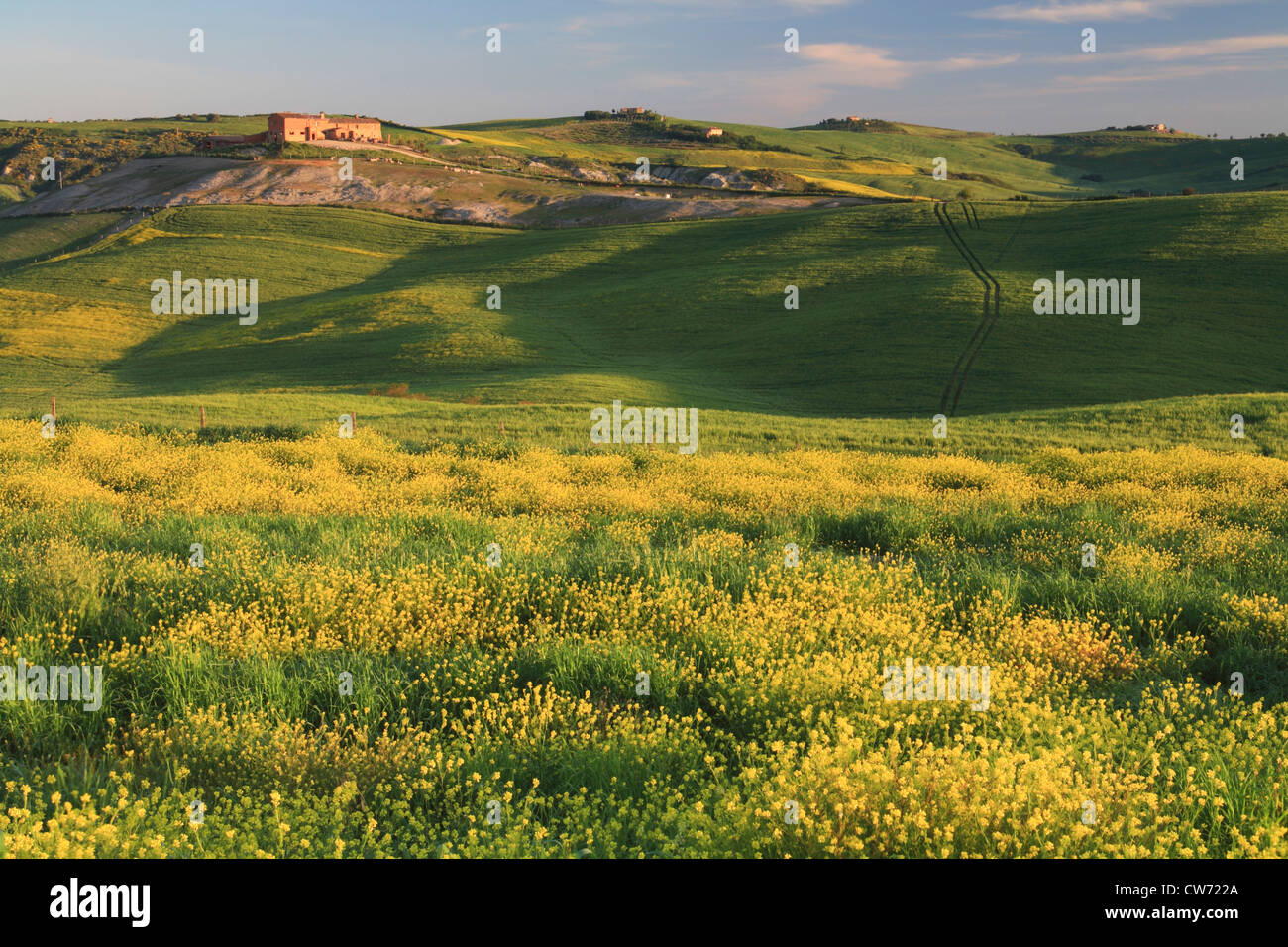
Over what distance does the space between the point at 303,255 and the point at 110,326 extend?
2454 cm

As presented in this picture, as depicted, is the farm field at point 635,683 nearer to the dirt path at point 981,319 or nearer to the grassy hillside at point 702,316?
the grassy hillside at point 702,316

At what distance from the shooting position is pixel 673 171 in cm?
13950

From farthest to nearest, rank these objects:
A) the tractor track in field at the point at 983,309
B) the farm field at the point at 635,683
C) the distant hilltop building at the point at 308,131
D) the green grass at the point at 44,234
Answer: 1. the distant hilltop building at the point at 308,131
2. the green grass at the point at 44,234
3. the tractor track in field at the point at 983,309
4. the farm field at the point at 635,683

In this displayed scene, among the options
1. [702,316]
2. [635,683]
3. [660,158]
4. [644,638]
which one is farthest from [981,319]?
[660,158]

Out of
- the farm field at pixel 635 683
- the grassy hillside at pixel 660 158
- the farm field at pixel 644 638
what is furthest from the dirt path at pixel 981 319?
the grassy hillside at pixel 660 158

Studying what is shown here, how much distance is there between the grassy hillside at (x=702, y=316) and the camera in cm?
4634

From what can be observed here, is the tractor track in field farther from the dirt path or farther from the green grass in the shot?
the green grass

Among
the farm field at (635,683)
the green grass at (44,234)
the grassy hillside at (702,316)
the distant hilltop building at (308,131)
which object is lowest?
the farm field at (635,683)

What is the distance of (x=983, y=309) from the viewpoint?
187 feet

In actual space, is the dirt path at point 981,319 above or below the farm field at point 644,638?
above

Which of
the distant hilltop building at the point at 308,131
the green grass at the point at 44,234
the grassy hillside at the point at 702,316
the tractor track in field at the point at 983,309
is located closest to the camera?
the tractor track in field at the point at 983,309

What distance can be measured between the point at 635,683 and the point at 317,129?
501 feet

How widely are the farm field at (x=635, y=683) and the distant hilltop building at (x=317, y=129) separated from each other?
14042 cm
